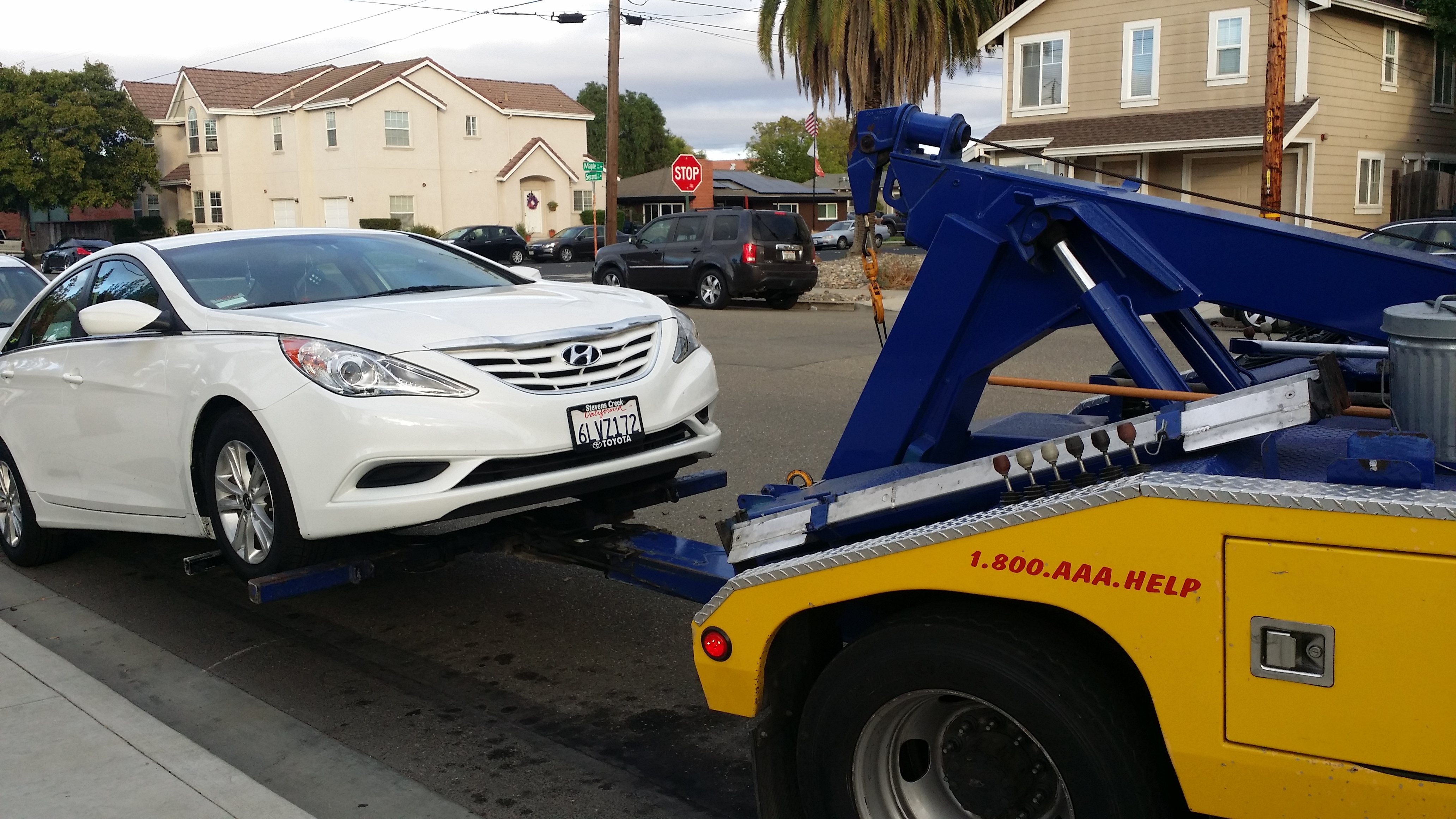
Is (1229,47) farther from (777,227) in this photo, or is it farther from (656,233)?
(656,233)

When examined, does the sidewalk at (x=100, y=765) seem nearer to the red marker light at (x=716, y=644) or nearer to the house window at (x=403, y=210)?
the red marker light at (x=716, y=644)

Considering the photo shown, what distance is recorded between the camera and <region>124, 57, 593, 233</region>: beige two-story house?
167 feet

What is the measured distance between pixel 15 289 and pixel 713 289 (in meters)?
13.6

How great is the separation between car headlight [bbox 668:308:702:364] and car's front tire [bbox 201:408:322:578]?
165 centimetres

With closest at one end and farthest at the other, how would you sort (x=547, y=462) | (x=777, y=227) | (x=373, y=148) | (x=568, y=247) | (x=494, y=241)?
(x=547, y=462), (x=777, y=227), (x=494, y=241), (x=568, y=247), (x=373, y=148)

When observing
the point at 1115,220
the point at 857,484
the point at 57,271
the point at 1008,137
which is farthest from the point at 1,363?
the point at 57,271

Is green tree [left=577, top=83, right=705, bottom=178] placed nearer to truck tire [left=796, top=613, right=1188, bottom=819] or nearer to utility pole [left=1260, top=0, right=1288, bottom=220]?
utility pole [left=1260, top=0, right=1288, bottom=220]

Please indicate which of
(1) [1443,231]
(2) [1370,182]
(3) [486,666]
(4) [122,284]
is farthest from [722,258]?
(3) [486,666]

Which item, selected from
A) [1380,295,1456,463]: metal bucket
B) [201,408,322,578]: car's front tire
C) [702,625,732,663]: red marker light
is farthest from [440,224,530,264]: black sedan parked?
[1380,295,1456,463]: metal bucket

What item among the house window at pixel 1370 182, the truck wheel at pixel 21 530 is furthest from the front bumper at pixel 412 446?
the house window at pixel 1370 182

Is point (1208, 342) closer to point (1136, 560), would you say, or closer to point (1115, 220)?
point (1115, 220)

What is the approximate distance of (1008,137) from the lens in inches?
1199

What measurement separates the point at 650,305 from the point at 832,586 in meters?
2.75

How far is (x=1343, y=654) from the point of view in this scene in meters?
2.31
